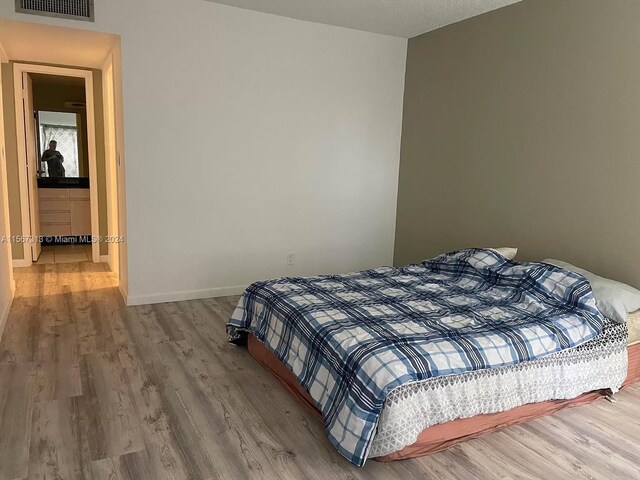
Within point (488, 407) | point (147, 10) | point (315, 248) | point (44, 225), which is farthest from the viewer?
point (44, 225)

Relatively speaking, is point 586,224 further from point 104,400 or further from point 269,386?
point 104,400

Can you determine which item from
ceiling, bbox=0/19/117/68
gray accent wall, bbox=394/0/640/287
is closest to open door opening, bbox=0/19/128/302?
ceiling, bbox=0/19/117/68

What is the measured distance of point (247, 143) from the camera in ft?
14.4

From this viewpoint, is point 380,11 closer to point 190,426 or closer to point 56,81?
point 190,426

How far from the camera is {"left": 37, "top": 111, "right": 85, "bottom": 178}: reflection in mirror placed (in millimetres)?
7109

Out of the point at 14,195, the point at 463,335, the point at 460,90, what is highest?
the point at 460,90

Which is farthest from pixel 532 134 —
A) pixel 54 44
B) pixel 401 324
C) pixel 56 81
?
pixel 56 81

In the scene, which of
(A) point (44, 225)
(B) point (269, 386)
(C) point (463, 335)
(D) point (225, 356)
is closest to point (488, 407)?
(C) point (463, 335)

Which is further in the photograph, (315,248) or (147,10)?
(315,248)

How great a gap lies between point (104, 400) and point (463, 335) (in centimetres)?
186

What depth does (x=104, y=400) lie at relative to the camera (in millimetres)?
2600

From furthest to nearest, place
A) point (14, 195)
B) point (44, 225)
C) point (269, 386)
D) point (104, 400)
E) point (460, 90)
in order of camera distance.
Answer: point (44, 225)
point (14, 195)
point (460, 90)
point (269, 386)
point (104, 400)

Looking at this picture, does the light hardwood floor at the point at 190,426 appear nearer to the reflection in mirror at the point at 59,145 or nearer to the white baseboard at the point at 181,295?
the white baseboard at the point at 181,295

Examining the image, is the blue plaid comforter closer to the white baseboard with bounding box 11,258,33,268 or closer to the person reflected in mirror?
the white baseboard with bounding box 11,258,33,268
